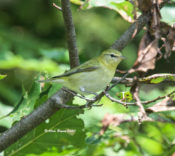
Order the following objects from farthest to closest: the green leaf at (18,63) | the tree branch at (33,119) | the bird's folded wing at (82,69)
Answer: the green leaf at (18,63)
the bird's folded wing at (82,69)
the tree branch at (33,119)

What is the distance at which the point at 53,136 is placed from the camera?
1.44 m

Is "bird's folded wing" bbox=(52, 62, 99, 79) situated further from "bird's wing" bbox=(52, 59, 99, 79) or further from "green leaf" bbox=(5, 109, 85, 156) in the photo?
"green leaf" bbox=(5, 109, 85, 156)

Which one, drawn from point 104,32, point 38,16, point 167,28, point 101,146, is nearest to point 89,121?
point 101,146

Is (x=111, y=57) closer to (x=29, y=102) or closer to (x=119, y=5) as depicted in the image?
(x=119, y=5)

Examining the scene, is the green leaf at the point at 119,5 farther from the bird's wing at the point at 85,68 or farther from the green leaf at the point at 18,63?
the green leaf at the point at 18,63

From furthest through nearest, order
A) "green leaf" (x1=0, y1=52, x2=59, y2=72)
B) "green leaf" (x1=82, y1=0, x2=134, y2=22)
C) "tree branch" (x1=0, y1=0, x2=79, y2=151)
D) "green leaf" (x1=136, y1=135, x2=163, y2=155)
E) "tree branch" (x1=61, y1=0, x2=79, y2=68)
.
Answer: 1. "green leaf" (x1=0, y1=52, x2=59, y2=72)
2. "green leaf" (x1=136, y1=135, x2=163, y2=155)
3. "green leaf" (x1=82, y1=0, x2=134, y2=22)
4. "tree branch" (x1=0, y1=0, x2=79, y2=151)
5. "tree branch" (x1=61, y1=0, x2=79, y2=68)

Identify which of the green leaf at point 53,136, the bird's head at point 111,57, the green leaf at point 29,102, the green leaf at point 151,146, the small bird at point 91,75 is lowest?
the green leaf at point 151,146

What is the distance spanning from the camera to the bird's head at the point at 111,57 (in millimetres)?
1488

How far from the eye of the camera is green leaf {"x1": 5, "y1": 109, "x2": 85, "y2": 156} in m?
1.44

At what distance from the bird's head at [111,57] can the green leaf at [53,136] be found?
0.88 feet

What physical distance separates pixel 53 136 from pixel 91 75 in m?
0.30

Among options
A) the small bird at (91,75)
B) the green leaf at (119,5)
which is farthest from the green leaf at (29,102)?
the green leaf at (119,5)

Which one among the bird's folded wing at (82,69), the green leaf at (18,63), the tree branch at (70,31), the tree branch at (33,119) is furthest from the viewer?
the green leaf at (18,63)

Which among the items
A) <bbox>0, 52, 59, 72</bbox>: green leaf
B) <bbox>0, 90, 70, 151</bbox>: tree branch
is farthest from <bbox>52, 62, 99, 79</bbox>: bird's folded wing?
<bbox>0, 52, 59, 72</bbox>: green leaf
